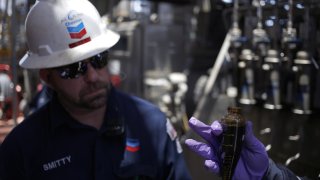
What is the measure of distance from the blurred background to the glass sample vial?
0.67 metres

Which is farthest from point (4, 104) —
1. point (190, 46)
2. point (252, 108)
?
point (252, 108)

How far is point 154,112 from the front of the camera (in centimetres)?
181

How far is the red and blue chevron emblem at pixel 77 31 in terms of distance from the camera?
5.53 feet

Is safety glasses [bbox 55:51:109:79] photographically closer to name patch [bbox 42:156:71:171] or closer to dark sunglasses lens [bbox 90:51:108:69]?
dark sunglasses lens [bbox 90:51:108:69]

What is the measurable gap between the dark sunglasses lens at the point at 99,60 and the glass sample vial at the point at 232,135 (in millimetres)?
857

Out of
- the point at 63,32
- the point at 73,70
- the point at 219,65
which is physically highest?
the point at 63,32

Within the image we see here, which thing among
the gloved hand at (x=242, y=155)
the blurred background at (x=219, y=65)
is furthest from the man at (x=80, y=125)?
the gloved hand at (x=242, y=155)

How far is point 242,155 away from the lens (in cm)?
111

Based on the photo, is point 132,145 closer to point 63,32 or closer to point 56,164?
point 56,164

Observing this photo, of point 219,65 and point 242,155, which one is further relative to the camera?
point 219,65

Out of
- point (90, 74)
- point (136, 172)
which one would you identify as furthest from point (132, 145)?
point (90, 74)

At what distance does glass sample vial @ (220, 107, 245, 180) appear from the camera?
101 centimetres

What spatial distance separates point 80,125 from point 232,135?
860mm

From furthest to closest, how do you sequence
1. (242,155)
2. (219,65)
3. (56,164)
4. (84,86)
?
(219,65), (84,86), (56,164), (242,155)
